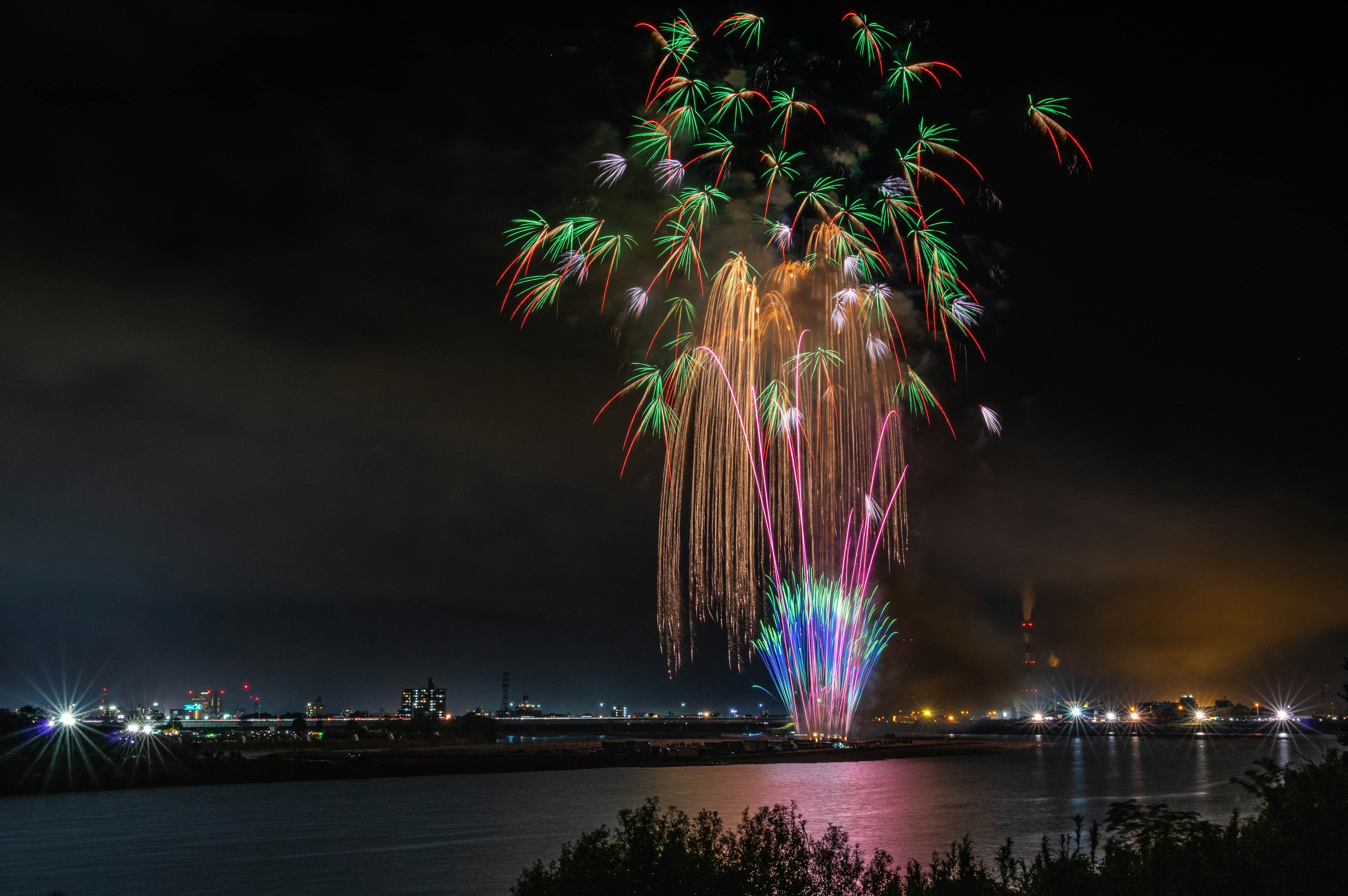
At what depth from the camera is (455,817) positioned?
3547cm

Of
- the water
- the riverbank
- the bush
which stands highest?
the bush

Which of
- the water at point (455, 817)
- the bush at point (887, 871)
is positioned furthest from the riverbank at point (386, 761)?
the bush at point (887, 871)

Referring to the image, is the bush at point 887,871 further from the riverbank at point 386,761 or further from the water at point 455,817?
the riverbank at point 386,761

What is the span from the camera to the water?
23062mm

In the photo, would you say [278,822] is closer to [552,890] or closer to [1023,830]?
[1023,830]

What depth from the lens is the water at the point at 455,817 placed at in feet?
75.7

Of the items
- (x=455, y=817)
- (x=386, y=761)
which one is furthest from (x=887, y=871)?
(x=386, y=761)

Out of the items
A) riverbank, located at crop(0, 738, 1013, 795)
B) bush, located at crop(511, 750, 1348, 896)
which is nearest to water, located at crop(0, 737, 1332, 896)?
riverbank, located at crop(0, 738, 1013, 795)

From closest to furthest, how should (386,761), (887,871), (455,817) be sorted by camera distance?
(887,871), (455,817), (386,761)

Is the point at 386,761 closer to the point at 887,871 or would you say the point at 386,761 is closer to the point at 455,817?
the point at 455,817

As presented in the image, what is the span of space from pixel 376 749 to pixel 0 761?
1359 inches

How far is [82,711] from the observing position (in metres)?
91.6

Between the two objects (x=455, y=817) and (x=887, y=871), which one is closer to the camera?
(x=887, y=871)

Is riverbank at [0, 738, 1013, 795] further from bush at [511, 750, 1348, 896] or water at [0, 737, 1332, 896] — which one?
bush at [511, 750, 1348, 896]
